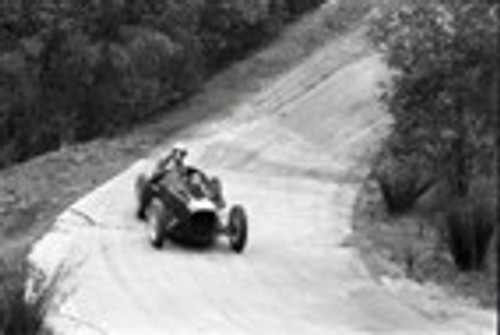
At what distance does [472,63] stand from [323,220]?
3764 millimetres

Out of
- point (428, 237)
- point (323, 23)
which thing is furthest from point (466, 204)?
point (323, 23)

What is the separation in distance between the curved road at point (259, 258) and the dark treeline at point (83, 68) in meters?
3.06

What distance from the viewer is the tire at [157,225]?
17.6m

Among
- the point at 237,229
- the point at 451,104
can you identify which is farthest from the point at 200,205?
the point at 451,104

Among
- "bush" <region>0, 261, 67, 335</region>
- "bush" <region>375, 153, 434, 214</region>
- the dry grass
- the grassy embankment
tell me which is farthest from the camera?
"bush" <region>375, 153, 434, 214</region>

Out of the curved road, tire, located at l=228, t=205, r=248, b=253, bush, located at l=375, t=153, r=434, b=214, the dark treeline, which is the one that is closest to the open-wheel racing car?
tire, located at l=228, t=205, r=248, b=253

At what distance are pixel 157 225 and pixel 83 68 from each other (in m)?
11.5

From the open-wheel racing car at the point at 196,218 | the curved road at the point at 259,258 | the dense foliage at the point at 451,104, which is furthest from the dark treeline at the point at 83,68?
the open-wheel racing car at the point at 196,218

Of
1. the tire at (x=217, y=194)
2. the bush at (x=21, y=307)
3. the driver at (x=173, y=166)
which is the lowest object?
the bush at (x=21, y=307)

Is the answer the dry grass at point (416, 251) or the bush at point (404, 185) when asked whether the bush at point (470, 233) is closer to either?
the dry grass at point (416, 251)

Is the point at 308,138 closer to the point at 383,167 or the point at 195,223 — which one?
the point at 383,167

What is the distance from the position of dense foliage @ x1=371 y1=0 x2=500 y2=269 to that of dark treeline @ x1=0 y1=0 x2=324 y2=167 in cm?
926

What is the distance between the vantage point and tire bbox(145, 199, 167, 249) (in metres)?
17.6

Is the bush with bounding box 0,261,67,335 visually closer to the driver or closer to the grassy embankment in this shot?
the grassy embankment
